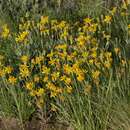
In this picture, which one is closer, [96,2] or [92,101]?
[92,101]

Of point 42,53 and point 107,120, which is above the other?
point 42,53

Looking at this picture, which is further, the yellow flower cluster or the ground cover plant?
the yellow flower cluster

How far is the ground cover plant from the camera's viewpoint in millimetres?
3195

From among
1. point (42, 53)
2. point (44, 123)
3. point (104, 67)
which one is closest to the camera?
point (104, 67)

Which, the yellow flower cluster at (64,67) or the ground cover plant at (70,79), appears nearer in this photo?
the ground cover plant at (70,79)

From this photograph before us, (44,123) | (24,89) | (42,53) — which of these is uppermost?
(42,53)

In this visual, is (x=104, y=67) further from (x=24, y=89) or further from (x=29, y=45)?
(x=29, y=45)

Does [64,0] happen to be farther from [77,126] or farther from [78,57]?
[77,126]

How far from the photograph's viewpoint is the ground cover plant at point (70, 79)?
320cm

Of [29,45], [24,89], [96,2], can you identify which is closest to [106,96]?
[24,89]

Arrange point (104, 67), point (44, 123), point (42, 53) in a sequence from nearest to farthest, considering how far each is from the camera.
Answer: point (104, 67)
point (44, 123)
point (42, 53)

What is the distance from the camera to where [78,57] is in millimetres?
3568

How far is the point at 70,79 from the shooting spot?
10.9 ft

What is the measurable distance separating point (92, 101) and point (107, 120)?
19 centimetres
